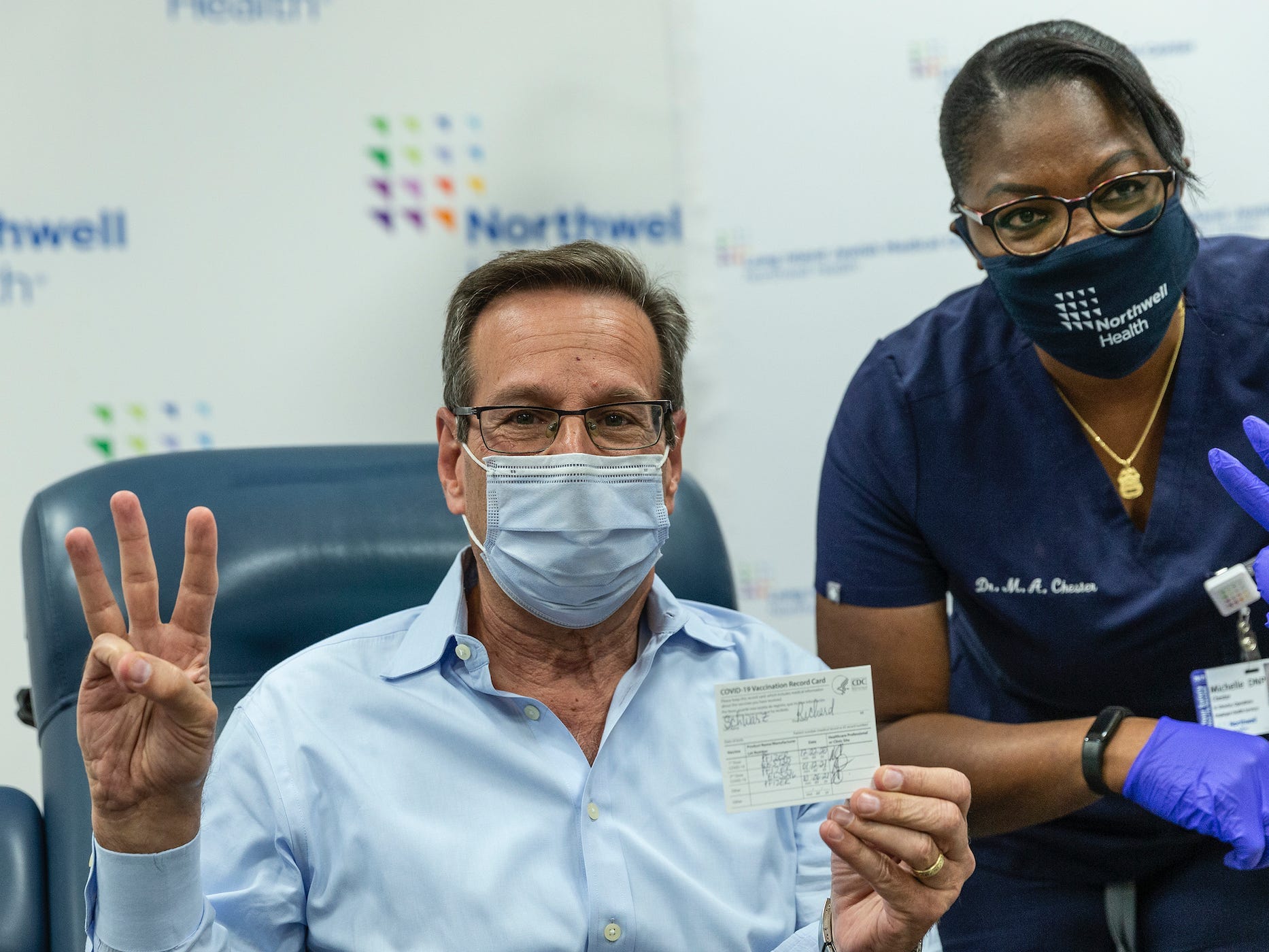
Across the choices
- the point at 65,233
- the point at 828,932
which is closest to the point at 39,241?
the point at 65,233

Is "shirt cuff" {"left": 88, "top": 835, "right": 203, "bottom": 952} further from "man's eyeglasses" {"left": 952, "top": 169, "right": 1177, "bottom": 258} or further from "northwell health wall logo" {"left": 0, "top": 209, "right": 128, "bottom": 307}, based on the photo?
"northwell health wall logo" {"left": 0, "top": 209, "right": 128, "bottom": 307}

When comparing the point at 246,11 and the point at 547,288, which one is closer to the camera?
the point at 547,288

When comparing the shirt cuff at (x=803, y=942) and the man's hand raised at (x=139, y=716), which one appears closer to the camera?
the man's hand raised at (x=139, y=716)

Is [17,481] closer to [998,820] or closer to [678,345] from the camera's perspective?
[678,345]

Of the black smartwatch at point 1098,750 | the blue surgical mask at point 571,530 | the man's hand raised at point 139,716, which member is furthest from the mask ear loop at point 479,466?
the black smartwatch at point 1098,750

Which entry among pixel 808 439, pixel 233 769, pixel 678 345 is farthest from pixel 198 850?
pixel 808 439

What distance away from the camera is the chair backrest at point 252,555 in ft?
5.00

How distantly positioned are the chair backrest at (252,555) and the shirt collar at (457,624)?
158 mm

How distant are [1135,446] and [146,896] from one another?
50.9 inches

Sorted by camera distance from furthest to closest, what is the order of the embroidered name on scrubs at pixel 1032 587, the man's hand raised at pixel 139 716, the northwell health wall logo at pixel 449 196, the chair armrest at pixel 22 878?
1. the northwell health wall logo at pixel 449 196
2. the embroidered name on scrubs at pixel 1032 587
3. the chair armrest at pixel 22 878
4. the man's hand raised at pixel 139 716

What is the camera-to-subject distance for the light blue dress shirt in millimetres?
1258

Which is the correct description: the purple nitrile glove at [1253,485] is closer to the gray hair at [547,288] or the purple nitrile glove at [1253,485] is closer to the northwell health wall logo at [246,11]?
the gray hair at [547,288]

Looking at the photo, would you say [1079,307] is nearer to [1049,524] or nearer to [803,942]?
[1049,524]

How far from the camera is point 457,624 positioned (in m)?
1.43
